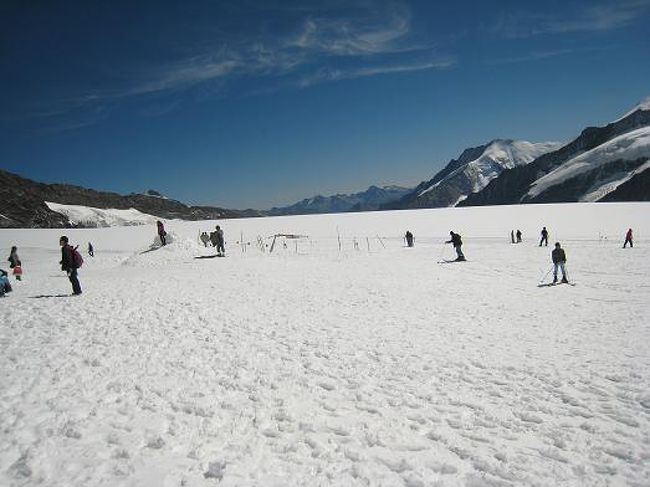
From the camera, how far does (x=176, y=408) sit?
7324 mm

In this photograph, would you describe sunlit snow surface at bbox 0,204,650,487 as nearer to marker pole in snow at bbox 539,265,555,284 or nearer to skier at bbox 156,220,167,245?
marker pole in snow at bbox 539,265,555,284

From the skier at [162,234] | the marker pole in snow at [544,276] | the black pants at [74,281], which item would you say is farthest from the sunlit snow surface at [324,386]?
the skier at [162,234]

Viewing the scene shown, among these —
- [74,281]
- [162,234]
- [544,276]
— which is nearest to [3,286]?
[74,281]

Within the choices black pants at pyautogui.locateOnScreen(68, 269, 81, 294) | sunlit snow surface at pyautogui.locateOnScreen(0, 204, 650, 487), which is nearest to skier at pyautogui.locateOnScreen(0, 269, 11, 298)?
sunlit snow surface at pyautogui.locateOnScreen(0, 204, 650, 487)

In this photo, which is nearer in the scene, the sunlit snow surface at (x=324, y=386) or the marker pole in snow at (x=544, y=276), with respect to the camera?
the sunlit snow surface at (x=324, y=386)

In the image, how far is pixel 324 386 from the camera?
27.6 feet

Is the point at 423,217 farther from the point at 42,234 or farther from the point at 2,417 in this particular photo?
the point at 2,417

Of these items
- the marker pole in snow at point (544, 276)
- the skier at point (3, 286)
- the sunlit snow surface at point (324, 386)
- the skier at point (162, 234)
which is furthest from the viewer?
the skier at point (162, 234)

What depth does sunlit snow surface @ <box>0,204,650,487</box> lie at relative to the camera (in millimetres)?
5754

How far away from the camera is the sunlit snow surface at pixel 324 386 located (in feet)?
18.9

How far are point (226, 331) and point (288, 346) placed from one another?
2.29 meters

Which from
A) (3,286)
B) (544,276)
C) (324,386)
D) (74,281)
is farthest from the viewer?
(544,276)

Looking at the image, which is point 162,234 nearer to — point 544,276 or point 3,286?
point 3,286

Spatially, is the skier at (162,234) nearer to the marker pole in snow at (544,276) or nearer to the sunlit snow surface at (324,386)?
the sunlit snow surface at (324,386)
